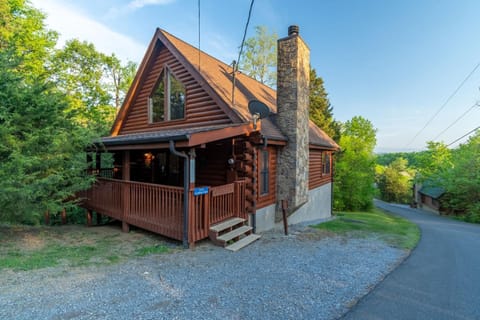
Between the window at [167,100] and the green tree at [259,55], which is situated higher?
the green tree at [259,55]

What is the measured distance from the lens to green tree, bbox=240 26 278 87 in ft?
76.1

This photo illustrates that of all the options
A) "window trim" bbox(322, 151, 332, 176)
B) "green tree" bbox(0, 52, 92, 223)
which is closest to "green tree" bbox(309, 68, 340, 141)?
"window trim" bbox(322, 151, 332, 176)

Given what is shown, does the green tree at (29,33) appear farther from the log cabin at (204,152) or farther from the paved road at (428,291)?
the paved road at (428,291)

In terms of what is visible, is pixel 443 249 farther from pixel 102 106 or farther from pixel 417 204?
Answer: pixel 417 204

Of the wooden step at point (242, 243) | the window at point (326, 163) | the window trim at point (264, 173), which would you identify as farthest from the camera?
the window at point (326, 163)

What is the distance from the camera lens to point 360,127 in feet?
108

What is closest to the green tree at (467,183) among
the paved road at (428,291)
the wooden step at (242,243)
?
the paved road at (428,291)

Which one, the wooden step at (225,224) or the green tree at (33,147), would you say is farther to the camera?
the wooden step at (225,224)

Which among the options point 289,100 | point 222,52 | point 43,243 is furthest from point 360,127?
point 43,243

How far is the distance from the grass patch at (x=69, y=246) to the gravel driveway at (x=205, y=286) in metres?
0.45

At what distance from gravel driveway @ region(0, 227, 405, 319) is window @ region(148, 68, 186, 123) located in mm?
5833

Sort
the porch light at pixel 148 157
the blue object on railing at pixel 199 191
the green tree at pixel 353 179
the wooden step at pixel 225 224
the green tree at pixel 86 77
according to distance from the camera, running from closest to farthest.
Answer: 1. the blue object on railing at pixel 199 191
2. the wooden step at pixel 225 224
3. the porch light at pixel 148 157
4. the green tree at pixel 86 77
5. the green tree at pixel 353 179

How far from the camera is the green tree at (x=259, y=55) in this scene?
2319 centimetres

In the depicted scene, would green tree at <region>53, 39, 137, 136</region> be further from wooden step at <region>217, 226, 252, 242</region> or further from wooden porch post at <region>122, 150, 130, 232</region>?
wooden step at <region>217, 226, 252, 242</region>
